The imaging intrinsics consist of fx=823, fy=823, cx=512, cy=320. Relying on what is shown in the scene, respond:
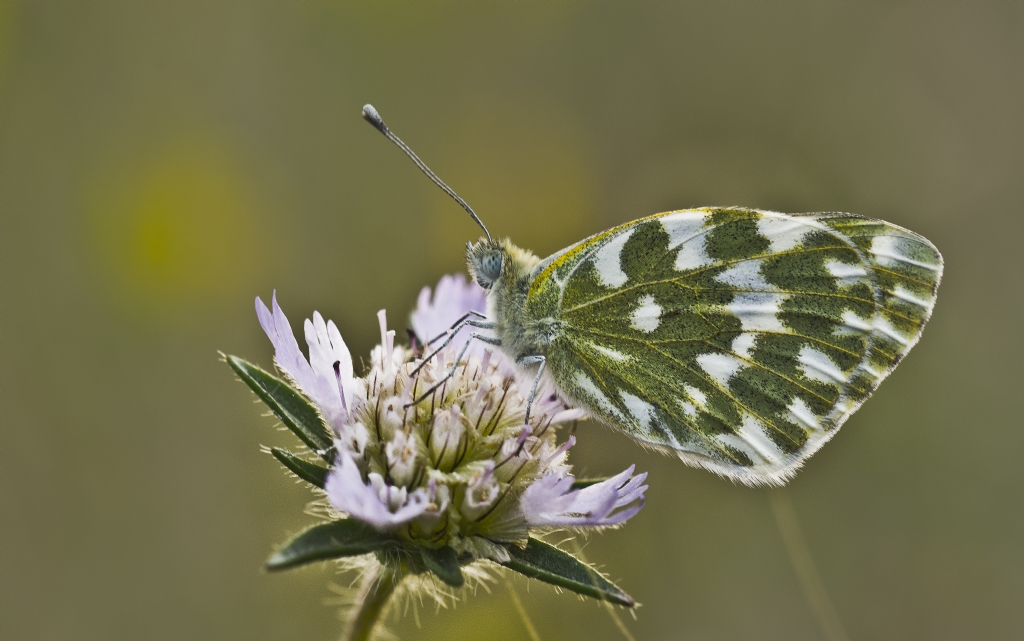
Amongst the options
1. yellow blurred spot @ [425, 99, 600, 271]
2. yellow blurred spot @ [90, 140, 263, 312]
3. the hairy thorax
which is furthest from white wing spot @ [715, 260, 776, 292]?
yellow blurred spot @ [90, 140, 263, 312]

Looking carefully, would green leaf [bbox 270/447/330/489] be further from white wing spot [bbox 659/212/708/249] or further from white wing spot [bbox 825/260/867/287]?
white wing spot [bbox 825/260/867/287]

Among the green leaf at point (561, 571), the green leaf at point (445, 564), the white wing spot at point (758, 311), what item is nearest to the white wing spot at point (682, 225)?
the white wing spot at point (758, 311)

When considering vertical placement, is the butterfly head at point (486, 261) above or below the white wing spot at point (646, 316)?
above

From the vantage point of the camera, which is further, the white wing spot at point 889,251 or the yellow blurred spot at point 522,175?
the yellow blurred spot at point 522,175

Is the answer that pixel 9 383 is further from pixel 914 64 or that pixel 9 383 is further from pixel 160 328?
pixel 914 64

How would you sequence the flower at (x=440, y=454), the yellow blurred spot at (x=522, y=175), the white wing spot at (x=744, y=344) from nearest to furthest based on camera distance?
the flower at (x=440, y=454) → the white wing spot at (x=744, y=344) → the yellow blurred spot at (x=522, y=175)

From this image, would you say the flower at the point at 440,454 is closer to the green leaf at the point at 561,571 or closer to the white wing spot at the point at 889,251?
the green leaf at the point at 561,571

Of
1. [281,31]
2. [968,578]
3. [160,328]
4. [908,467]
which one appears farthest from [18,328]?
[968,578]
